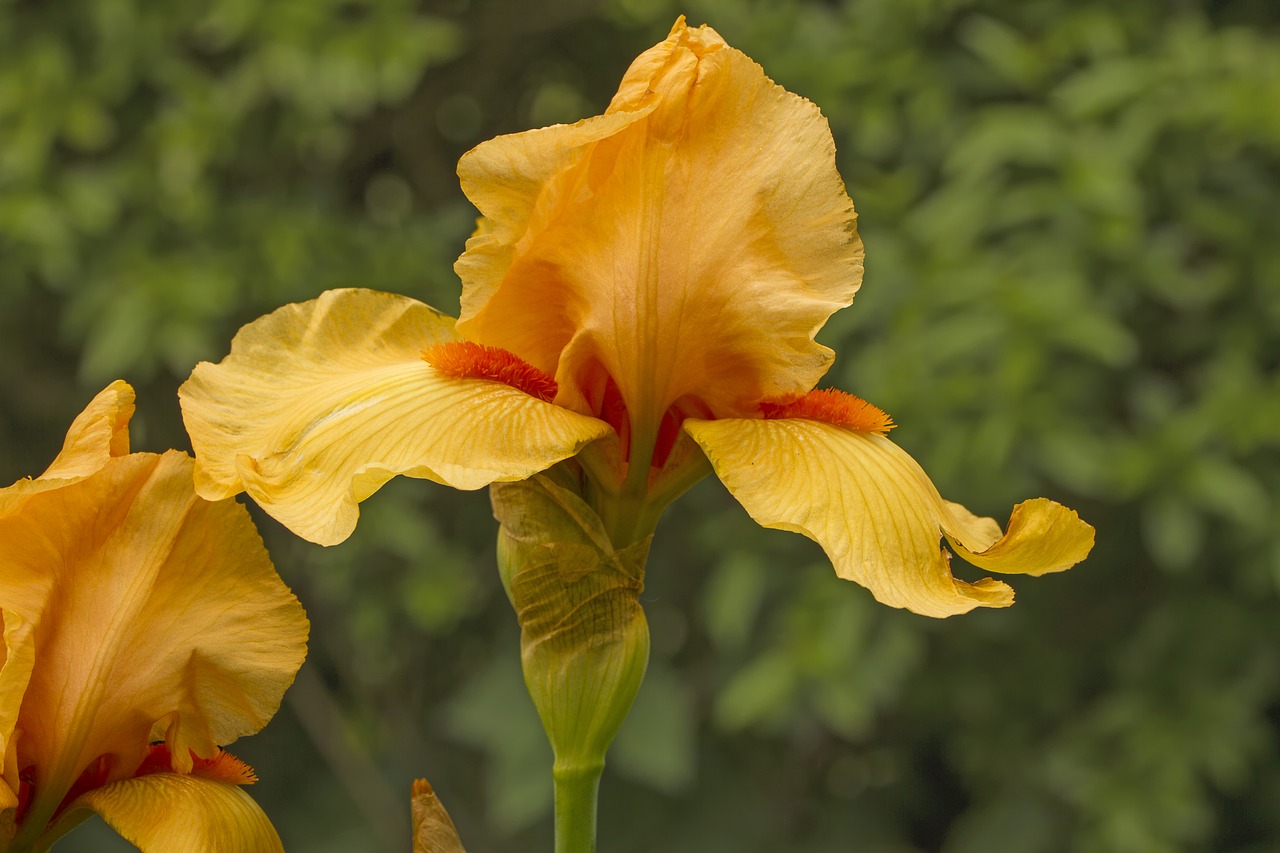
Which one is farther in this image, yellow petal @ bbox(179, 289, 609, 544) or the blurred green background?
the blurred green background

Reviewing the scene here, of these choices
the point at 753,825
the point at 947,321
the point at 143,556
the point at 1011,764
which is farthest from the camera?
the point at 753,825

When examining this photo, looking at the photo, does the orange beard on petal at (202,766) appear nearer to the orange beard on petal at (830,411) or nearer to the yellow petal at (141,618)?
the yellow petal at (141,618)

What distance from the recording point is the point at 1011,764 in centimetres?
176

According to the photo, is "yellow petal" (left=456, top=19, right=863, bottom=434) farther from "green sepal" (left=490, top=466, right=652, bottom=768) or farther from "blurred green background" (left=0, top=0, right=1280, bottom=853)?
"blurred green background" (left=0, top=0, right=1280, bottom=853)

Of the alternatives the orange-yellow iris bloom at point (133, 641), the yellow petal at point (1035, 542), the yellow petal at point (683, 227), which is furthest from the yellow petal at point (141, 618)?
the yellow petal at point (1035, 542)

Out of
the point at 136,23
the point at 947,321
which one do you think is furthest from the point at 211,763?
the point at 136,23

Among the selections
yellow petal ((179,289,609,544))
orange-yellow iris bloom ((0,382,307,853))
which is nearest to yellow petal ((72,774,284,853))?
orange-yellow iris bloom ((0,382,307,853))

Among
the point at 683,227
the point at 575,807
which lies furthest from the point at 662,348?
the point at 575,807

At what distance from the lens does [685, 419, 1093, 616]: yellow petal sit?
0.46 meters

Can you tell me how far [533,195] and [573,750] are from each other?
7.5 inches

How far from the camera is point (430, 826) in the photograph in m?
0.51

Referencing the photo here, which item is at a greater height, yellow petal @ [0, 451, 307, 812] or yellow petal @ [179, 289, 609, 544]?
yellow petal @ [179, 289, 609, 544]

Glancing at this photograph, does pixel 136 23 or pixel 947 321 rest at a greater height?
pixel 136 23

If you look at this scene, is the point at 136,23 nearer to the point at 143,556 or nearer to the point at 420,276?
the point at 420,276
